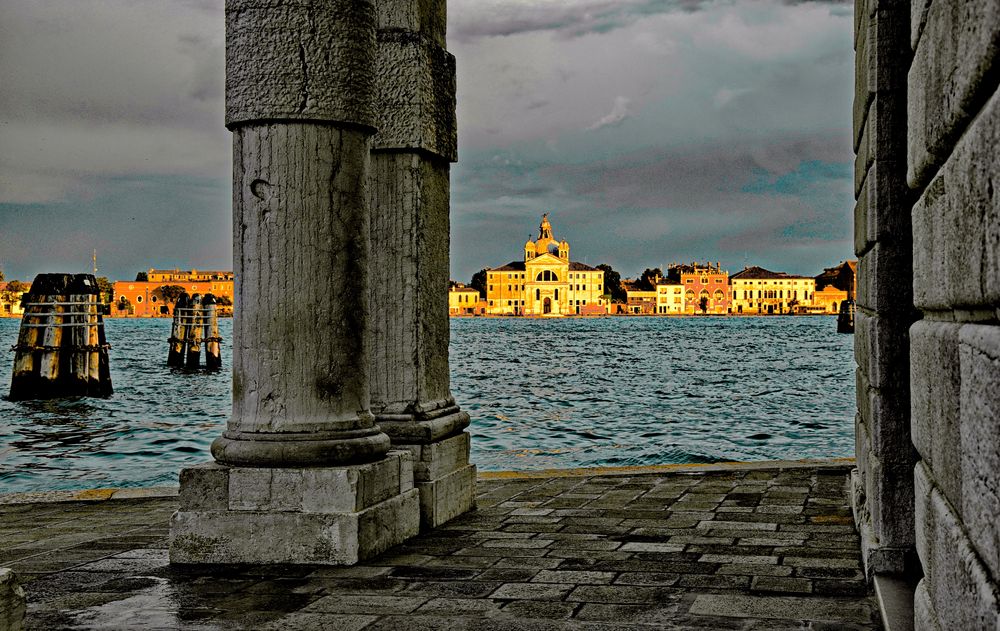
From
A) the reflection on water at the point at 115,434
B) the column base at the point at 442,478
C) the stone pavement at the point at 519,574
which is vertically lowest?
the reflection on water at the point at 115,434

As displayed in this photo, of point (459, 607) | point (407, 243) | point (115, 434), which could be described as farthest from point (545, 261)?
point (459, 607)

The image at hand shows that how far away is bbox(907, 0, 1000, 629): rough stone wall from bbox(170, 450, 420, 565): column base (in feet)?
9.67

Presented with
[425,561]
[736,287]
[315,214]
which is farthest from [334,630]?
[736,287]

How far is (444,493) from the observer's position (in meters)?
5.95

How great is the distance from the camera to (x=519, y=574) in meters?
4.52

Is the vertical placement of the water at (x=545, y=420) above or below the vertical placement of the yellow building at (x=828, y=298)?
below

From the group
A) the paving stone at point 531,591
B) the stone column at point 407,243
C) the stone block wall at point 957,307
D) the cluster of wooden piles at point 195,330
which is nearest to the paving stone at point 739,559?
the paving stone at point 531,591

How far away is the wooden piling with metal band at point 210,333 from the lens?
137 feet

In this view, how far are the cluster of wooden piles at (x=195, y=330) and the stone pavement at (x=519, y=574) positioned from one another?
36463mm

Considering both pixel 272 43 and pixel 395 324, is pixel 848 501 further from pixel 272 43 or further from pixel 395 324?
pixel 272 43

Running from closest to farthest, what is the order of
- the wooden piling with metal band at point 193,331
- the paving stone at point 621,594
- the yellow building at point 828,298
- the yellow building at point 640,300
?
the paving stone at point 621,594, the wooden piling with metal band at point 193,331, the yellow building at point 640,300, the yellow building at point 828,298

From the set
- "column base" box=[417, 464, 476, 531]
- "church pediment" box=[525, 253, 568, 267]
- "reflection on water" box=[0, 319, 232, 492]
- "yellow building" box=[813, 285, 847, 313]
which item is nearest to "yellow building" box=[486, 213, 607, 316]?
"church pediment" box=[525, 253, 568, 267]

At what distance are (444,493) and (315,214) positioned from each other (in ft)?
5.98

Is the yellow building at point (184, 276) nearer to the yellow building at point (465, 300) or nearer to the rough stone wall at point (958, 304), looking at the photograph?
the yellow building at point (465, 300)
